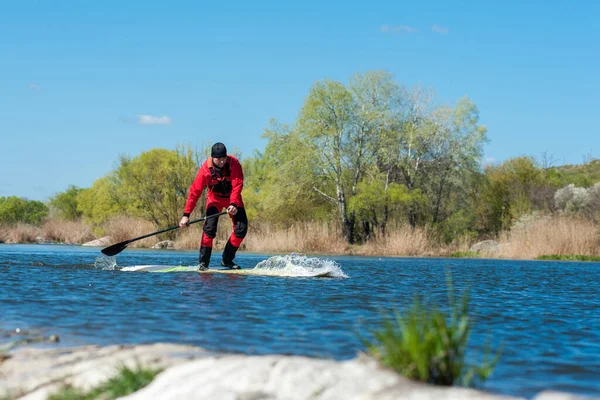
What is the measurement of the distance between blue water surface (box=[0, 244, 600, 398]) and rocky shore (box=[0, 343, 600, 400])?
91 centimetres

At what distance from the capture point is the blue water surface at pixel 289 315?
6363 mm

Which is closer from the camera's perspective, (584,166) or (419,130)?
(419,130)

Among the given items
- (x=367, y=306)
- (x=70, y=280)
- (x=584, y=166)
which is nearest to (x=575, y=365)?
(x=367, y=306)

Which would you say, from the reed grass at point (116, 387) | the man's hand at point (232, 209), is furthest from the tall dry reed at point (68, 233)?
the reed grass at point (116, 387)

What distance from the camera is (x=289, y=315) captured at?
8.62 m

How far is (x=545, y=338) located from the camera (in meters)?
7.63

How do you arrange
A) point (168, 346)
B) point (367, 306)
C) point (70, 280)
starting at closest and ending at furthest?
point (168, 346)
point (367, 306)
point (70, 280)

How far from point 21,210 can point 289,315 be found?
212 feet

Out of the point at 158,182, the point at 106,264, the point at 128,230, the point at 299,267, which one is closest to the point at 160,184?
the point at 158,182

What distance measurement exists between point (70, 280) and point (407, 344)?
973 centimetres

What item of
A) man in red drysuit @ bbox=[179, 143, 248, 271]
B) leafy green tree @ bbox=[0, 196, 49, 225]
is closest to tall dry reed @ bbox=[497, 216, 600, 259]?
man in red drysuit @ bbox=[179, 143, 248, 271]

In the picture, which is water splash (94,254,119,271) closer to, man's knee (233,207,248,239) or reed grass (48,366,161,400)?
man's knee (233,207,248,239)

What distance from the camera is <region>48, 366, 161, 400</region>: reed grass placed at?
4.56 metres

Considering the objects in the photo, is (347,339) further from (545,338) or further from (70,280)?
(70,280)
